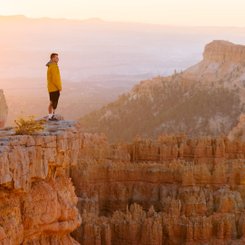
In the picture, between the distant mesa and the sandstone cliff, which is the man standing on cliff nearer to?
the sandstone cliff

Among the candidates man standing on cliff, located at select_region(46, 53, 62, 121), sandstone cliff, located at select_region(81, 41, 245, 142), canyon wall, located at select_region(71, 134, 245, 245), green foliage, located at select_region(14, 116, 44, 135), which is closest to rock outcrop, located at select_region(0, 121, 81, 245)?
green foliage, located at select_region(14, 116, 44, 135)

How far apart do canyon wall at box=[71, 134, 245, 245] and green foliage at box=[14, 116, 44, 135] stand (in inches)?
492

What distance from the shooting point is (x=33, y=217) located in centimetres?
1582

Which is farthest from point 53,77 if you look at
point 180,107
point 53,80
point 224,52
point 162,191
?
point 224,52

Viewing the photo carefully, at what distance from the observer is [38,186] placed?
635 inches

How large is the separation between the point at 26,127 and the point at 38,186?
130cm

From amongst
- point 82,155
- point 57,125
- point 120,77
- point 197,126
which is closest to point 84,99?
point 120,77

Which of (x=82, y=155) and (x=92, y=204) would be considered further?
(x=82, y=155)

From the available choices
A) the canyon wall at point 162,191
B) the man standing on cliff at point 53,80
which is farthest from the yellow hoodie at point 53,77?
the canyon wall at point 162,191

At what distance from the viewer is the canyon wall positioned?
98.0 feet

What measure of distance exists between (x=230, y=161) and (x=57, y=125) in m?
25.6

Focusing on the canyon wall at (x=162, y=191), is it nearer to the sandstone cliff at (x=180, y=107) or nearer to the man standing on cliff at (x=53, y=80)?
the man standing on cliff at (x=53, y=80)

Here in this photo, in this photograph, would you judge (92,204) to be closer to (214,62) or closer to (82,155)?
(82,155)

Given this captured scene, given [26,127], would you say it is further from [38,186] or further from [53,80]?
[53,80]
